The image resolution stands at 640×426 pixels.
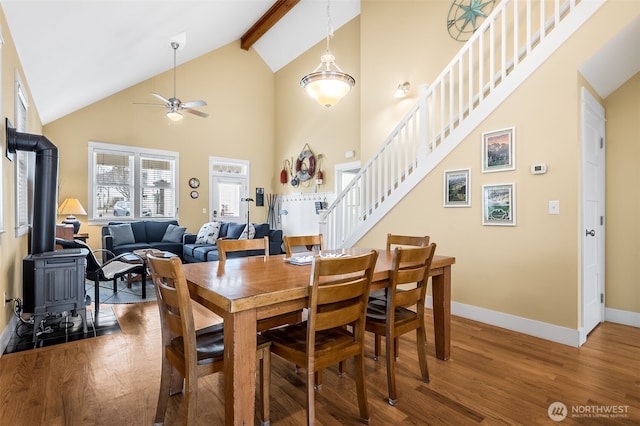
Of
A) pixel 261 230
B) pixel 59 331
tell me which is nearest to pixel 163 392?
pixel 59 331

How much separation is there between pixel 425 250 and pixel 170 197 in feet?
21.5

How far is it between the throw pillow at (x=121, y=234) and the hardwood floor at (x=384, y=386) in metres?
3.48

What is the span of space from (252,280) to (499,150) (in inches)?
109

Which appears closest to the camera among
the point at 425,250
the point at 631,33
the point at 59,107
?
the point at 425,250

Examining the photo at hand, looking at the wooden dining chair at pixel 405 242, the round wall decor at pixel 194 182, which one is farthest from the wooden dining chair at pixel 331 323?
the round wall decor at pixel 194 182

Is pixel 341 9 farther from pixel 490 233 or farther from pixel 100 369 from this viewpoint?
pixel 100 369

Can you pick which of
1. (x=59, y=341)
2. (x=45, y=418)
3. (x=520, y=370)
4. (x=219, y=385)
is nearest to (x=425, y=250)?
(x=520, y=370)

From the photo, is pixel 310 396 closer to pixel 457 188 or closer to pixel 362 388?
pixel 362 388

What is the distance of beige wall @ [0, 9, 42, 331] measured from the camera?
102 inches

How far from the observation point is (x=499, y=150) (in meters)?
3.19

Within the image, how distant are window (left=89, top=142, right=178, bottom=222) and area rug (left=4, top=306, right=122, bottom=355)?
3647mm

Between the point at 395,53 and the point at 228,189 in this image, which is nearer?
the point at 395,53

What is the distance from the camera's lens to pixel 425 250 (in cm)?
200

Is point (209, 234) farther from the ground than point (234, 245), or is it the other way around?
point (234, 245)
